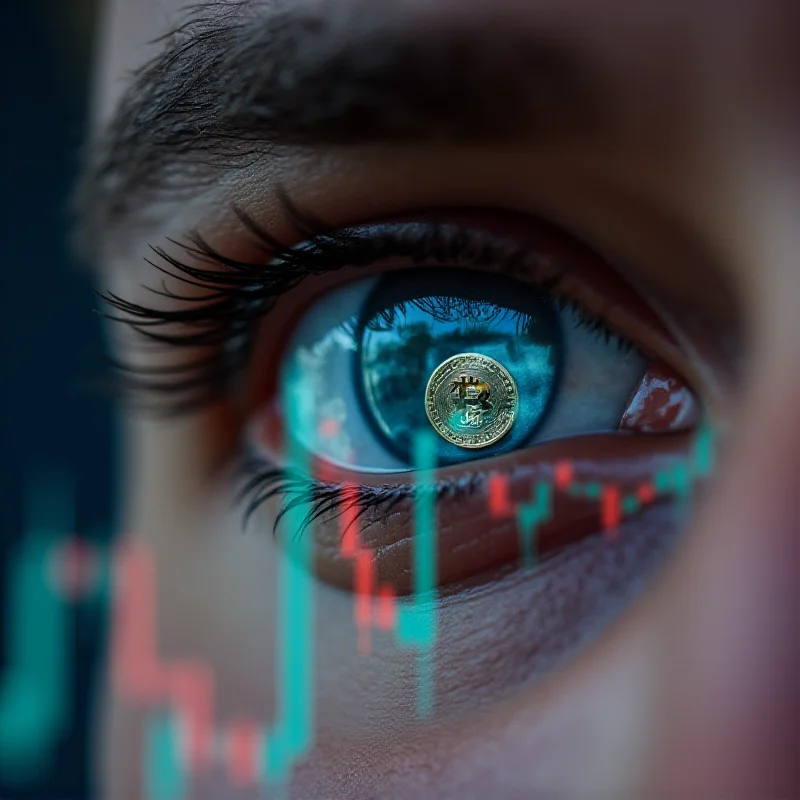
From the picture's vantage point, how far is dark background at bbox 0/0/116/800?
613 millimetres

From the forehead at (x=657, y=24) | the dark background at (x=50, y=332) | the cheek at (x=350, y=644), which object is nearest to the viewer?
the forehead at (x=657, y=24)

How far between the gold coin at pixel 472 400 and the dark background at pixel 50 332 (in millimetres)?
296

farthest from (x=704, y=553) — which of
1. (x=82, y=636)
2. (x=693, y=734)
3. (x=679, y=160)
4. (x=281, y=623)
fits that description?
(x=82, y=636)

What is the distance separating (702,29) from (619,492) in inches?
10.2

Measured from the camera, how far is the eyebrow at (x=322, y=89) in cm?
37

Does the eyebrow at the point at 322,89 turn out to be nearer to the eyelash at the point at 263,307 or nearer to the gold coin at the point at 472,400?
the eyelash at the point at 263,307

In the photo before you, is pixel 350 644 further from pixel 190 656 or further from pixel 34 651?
pixel 34 651

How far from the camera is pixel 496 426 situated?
20.1 inches

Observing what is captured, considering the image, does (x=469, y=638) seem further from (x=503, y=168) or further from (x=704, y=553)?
(x=503, y=168)

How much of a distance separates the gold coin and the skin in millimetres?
35

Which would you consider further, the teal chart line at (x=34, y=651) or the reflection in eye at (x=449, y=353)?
the teal chart line at (x=34, y=651)

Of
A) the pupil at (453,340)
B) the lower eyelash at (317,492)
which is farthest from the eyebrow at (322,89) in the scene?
the lower eyelash at (317,492)

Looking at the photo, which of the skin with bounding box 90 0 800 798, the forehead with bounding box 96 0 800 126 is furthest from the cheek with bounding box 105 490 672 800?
the forehead with bounding box 96 0 800 126

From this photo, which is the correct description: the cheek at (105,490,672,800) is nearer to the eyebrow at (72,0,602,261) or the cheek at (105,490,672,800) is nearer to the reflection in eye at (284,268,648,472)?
the reflection in eye at (284,268,648,472)
